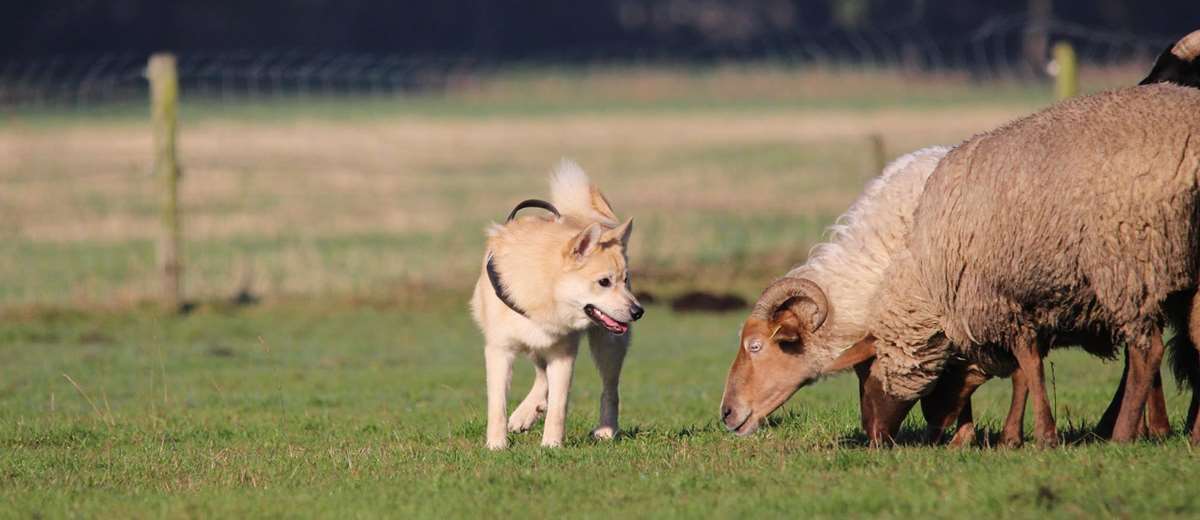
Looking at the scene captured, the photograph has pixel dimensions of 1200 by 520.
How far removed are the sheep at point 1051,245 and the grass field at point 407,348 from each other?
2.09ft

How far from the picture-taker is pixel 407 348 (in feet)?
57.6

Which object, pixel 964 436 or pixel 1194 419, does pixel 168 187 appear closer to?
pixel 964 436

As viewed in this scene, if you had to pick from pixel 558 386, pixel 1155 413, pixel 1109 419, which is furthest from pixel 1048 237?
pixel 558 386

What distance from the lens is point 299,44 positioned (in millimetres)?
81125

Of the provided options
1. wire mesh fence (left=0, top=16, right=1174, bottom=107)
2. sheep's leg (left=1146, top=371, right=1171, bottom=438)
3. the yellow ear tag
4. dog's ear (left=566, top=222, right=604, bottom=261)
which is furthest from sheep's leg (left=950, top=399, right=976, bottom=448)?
wire mesh fence (left=0, top=16, right=1174, bottom=107)

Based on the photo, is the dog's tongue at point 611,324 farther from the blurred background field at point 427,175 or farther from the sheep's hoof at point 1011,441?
the blurred background field at point 427,175

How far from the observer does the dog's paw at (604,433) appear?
10141mm

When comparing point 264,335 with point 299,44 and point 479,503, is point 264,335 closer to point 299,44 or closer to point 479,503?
point 479,503

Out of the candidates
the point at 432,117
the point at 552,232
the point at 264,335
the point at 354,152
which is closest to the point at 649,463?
the point at 552,232

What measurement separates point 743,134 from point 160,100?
26852 millimetres

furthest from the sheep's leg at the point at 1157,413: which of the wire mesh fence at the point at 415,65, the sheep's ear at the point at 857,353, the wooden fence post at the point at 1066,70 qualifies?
the wire mesh fence at the point at 415,65

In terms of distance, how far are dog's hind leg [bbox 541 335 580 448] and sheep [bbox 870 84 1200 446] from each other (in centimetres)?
A: 184

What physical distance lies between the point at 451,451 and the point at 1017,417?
324cm

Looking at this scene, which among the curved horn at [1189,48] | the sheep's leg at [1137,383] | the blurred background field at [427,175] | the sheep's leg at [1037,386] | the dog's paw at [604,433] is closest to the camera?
the sheep's leg at [1137,383]
